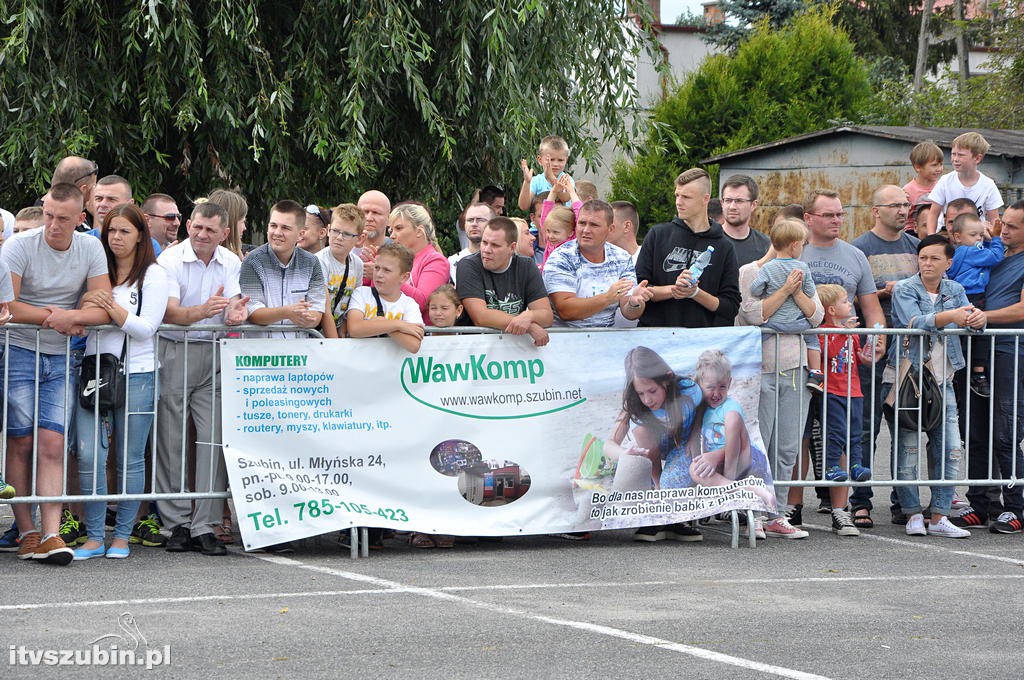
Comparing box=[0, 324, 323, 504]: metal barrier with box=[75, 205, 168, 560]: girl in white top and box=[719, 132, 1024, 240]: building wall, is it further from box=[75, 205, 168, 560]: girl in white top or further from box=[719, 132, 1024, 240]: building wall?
box=[719, 132, 1024, 240]: building wall

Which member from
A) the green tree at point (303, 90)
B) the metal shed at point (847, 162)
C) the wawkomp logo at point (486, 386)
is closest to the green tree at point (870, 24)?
the metal shed at point (847, 162)

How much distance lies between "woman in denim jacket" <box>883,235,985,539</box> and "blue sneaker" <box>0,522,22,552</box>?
559 centimetres

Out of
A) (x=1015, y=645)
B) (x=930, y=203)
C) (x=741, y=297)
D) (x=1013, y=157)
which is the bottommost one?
(x=1015, y=645)

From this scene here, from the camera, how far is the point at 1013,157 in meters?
18.4

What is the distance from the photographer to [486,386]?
28.2 feet

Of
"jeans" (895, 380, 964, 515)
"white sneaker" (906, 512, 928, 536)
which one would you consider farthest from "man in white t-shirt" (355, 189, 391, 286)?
"white sneaker" (906, 512, 928, 536)

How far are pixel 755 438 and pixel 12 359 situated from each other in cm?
446

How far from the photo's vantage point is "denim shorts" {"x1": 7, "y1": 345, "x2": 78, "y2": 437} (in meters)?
8.01

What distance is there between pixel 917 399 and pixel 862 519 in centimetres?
92

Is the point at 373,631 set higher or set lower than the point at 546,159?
lower

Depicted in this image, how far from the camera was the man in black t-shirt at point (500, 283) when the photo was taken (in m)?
8.77

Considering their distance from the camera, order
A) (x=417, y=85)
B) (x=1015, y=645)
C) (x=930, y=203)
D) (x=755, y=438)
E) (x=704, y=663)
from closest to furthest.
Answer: (x=704, y=663) < (x=1015, y=645) < (x=755, y=438) < (x=930, y=203) < (x=417, y=85)

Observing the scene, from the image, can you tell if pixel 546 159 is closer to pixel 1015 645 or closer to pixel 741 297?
pixel 741 297

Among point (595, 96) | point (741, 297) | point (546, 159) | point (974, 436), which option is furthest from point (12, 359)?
point (595, 96)
